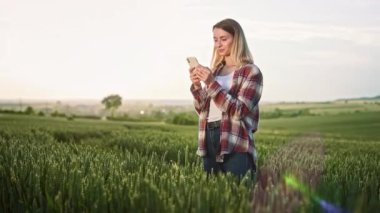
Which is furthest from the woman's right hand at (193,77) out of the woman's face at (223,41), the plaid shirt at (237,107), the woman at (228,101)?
the woman's face at (223,41)

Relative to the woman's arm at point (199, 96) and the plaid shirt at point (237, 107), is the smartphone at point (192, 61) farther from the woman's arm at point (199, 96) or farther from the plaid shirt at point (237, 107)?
the woman's arm at point (199, 96)

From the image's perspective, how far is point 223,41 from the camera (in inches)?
168

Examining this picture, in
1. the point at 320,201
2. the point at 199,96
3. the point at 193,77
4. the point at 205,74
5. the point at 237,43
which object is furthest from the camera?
the point at 199,96

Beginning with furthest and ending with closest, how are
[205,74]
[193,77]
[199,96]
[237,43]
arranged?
[199,96] → [237,43] → [193,77] → [205,74]

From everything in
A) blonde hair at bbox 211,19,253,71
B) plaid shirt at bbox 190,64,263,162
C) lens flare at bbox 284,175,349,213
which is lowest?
lens flare at bbox 284,175,349,213

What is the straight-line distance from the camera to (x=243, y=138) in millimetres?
4211

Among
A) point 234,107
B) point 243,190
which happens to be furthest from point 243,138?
point 243,190

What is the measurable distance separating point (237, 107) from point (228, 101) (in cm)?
9

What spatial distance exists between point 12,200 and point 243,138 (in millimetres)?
1737

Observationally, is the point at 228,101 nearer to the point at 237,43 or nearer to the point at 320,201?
the point at 237,43

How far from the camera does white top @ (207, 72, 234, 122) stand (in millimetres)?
4242

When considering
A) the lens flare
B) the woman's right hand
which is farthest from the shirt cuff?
the lens flare

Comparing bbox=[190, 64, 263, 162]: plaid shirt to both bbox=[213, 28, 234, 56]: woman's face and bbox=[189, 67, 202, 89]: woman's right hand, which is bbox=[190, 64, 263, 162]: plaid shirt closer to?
bbox=[189, 67, 202, 89]: woman's right hand

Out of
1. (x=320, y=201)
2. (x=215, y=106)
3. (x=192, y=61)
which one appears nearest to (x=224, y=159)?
(x=215, y=106)
